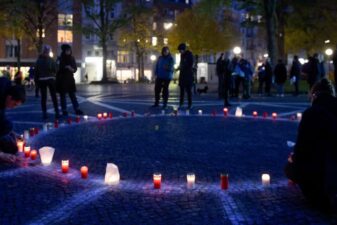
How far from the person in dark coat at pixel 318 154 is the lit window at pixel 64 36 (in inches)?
2810

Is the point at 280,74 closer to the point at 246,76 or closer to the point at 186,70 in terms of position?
the point at 246,76

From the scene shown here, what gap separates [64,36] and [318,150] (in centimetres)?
7266

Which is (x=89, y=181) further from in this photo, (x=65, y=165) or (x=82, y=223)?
(x=82, y=223)

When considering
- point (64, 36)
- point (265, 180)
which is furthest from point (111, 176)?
point (64, 36)

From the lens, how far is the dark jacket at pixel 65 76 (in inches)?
607

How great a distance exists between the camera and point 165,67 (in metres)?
17.5

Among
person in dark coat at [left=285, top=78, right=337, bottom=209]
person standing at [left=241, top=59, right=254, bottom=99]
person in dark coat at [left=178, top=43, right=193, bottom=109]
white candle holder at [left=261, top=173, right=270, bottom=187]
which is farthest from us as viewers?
person standing at [left=241, top=59, right=254, bottom=99]

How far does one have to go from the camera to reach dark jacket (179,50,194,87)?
17.4 m

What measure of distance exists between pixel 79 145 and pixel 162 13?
78.5 meters

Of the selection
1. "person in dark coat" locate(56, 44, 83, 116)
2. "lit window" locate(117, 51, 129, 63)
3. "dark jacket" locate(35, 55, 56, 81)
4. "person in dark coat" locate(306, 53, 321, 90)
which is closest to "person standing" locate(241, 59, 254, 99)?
"person in dark coat" locate(306, 53, 321, 90)

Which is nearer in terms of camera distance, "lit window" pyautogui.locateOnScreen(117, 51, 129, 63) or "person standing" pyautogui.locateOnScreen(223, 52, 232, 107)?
"person standing" pyautogui.locateOnScreen(223, 52, 232, 107)

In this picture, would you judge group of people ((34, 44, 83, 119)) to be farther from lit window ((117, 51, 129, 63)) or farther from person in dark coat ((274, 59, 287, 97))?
lit window ((117, 51, 129, 63))

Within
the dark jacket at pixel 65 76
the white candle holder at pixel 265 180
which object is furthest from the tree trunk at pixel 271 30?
the white candle holder at pixel 265 180

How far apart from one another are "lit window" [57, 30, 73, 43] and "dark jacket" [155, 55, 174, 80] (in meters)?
59.1
